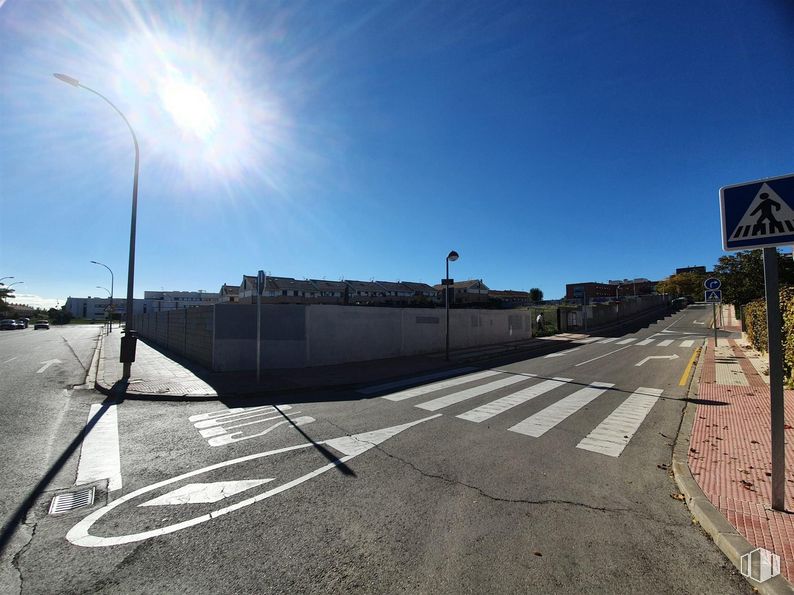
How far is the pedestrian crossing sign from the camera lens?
2828 millimetres

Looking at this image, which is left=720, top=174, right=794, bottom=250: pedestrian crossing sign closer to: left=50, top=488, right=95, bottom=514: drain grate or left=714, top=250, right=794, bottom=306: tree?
left=50, top=488, right=95, bottom=514: drain grate

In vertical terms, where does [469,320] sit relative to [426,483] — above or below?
above

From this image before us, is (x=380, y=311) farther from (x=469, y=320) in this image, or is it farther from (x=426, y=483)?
(x=426, y=483)

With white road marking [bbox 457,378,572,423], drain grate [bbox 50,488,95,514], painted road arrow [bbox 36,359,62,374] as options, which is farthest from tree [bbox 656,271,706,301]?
painted road arrow [bbox 36,359,62,374]

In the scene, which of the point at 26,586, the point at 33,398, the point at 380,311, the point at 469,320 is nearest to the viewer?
the point at 26,586

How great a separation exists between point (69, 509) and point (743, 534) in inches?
232

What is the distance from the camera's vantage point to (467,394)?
8320 millimetres

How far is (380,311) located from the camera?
14805 mm

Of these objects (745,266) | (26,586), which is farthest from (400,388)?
(745,266)

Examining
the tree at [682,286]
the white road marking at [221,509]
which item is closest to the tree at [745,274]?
the white road marking at [221,509]

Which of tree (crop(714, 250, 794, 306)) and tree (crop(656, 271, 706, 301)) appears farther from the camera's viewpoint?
tree (crop(656, 271, 706, 301))

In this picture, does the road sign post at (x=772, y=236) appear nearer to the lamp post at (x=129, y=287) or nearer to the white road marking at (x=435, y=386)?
the white road marking at (x=435, y=386)

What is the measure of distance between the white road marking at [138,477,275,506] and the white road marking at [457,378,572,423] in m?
3.85

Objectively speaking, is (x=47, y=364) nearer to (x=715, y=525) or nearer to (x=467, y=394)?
(x=467, y=394)
